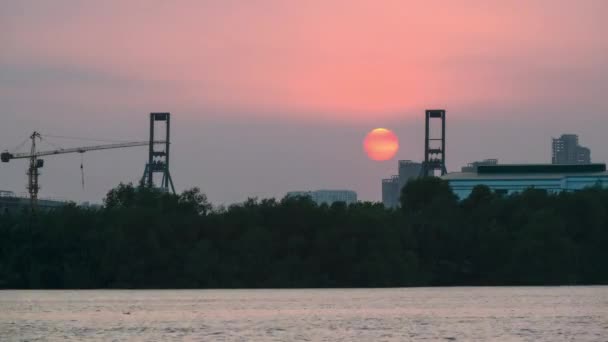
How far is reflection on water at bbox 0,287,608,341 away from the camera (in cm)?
8244

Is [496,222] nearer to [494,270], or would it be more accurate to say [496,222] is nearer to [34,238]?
[494,270]

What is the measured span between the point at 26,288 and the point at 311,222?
37.9m

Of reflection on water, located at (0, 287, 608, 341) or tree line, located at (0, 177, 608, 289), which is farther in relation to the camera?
tree line, located at (0, 177, 608, 289)

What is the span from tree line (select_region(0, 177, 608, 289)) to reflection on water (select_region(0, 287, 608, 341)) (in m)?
6.88

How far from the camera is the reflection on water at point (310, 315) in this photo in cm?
8244

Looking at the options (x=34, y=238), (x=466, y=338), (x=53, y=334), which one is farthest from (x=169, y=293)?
(x=466, y=338)

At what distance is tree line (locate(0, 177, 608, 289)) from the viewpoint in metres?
158

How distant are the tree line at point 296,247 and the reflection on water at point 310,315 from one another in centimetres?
688

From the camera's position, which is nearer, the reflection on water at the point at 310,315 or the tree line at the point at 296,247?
the reflection on water at the point at 310,315

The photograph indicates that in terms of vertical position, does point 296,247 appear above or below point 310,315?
above

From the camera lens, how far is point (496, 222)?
561 feet

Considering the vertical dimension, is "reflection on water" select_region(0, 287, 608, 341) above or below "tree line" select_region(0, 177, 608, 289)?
below

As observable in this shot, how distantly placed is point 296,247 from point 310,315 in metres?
57.9

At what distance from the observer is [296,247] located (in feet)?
534
